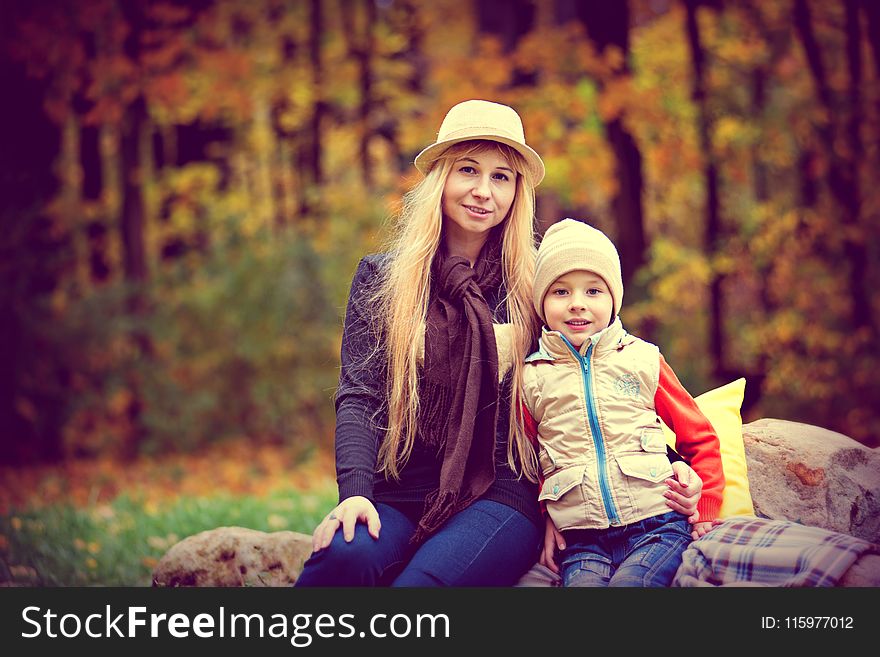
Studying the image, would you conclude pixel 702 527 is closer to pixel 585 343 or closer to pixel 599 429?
pixel 599 429

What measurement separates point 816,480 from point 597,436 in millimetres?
900

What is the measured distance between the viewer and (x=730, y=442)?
10.1 feet

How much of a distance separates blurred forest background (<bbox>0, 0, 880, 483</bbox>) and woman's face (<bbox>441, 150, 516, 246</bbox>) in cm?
531

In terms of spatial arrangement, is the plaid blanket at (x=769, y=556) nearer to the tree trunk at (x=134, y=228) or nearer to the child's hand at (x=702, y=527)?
the child's hand at (x=702, y=527)

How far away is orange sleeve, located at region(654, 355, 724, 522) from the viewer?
2.79 metres

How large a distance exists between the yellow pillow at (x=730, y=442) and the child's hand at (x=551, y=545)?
1.63 feet

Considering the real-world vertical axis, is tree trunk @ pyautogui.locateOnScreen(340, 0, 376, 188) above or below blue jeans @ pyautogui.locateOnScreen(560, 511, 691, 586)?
above

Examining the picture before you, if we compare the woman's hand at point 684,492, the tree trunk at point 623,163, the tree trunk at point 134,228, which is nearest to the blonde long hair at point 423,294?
the woman's hand at point 684,492

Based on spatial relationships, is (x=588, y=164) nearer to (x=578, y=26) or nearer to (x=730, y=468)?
(x=578, y=26)

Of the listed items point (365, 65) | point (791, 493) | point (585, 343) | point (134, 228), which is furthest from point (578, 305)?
point (365, 65)

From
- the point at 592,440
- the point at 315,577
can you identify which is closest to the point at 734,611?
the point at 592,440

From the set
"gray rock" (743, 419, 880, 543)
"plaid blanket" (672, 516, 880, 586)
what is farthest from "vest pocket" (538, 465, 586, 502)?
"gray rock" (743, 419, 880, 543)

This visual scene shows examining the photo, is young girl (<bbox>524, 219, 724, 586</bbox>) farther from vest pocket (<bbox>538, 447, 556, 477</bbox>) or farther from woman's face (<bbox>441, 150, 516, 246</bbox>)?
woman's face (<bbox>441, 150, 516, 246</bbox>)

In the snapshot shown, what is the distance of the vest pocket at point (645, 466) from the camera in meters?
2.66
